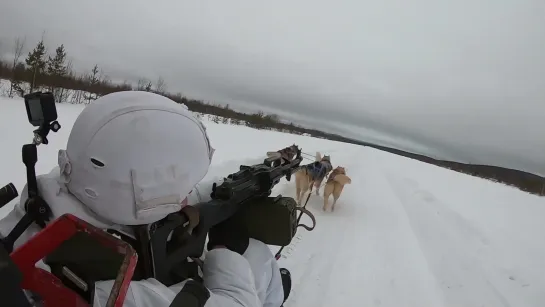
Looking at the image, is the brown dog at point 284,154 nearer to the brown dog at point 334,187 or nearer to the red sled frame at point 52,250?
the red sled frame at point 52,250

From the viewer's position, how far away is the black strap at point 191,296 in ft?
3.08

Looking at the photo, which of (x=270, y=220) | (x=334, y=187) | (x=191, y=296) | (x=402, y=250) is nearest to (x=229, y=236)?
(x=270, y=220)

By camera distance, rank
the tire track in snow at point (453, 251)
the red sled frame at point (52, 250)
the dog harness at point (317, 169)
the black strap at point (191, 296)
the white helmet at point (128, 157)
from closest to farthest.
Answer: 1. the red sled frame at point (52, 250)
2. the black strap at point (191, 296)
3. the white helmet at point (128, 157)
4. the tire track in snow at point (453, 251)
5. the dog harness at point (317, 169)

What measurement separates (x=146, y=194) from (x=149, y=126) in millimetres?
215

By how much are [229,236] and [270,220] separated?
297 mm

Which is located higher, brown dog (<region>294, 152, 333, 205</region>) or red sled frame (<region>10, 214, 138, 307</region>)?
red sled frame (<region>10, 214, 138, 307</region>)

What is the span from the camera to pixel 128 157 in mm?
1048

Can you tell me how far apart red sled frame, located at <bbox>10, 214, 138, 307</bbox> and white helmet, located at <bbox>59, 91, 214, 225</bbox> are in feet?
1.02

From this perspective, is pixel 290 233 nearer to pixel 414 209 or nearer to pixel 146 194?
pixel 146 194

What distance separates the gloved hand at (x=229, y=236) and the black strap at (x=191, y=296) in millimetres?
632

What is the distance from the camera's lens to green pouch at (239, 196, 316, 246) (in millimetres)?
1889

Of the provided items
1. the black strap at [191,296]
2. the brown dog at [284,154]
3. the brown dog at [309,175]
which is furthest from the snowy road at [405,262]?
the black strap at [191,296]

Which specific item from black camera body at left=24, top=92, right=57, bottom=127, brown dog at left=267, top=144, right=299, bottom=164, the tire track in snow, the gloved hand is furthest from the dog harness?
black camera body at left=24, top=92, right=57, bottom=127

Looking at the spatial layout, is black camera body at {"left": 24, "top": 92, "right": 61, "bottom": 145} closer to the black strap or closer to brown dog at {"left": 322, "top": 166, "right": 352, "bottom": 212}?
the black strap
